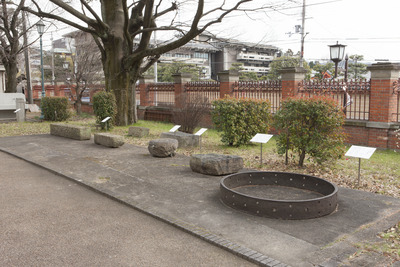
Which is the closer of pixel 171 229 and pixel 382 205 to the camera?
pixel 171 229

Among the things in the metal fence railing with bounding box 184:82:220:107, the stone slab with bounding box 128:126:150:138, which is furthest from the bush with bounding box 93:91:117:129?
the metal fence railing with bounding box 184:82:220:107

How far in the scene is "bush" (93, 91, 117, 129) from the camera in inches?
605

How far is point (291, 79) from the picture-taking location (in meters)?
13.3

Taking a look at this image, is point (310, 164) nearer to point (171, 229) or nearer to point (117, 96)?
point (171, 229)

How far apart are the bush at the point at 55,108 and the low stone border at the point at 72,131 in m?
4.94

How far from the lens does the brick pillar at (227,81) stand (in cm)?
1567

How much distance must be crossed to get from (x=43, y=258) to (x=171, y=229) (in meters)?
1.60

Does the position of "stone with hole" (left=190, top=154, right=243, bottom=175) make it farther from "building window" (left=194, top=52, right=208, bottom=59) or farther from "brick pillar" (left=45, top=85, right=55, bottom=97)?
"building window" (left=194, top=52, right=208, bottom=59)

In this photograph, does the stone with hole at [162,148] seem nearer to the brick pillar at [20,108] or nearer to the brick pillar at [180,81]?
the brick pillar at [180,81]

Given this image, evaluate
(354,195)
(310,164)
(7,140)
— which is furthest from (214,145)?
(7,140)

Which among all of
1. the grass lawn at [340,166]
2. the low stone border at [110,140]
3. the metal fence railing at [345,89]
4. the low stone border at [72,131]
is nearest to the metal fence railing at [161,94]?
the low stone border at [72,131]

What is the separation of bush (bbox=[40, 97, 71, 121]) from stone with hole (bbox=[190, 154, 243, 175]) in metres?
13.0

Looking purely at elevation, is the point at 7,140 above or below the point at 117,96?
below

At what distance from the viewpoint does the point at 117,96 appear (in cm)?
1677
